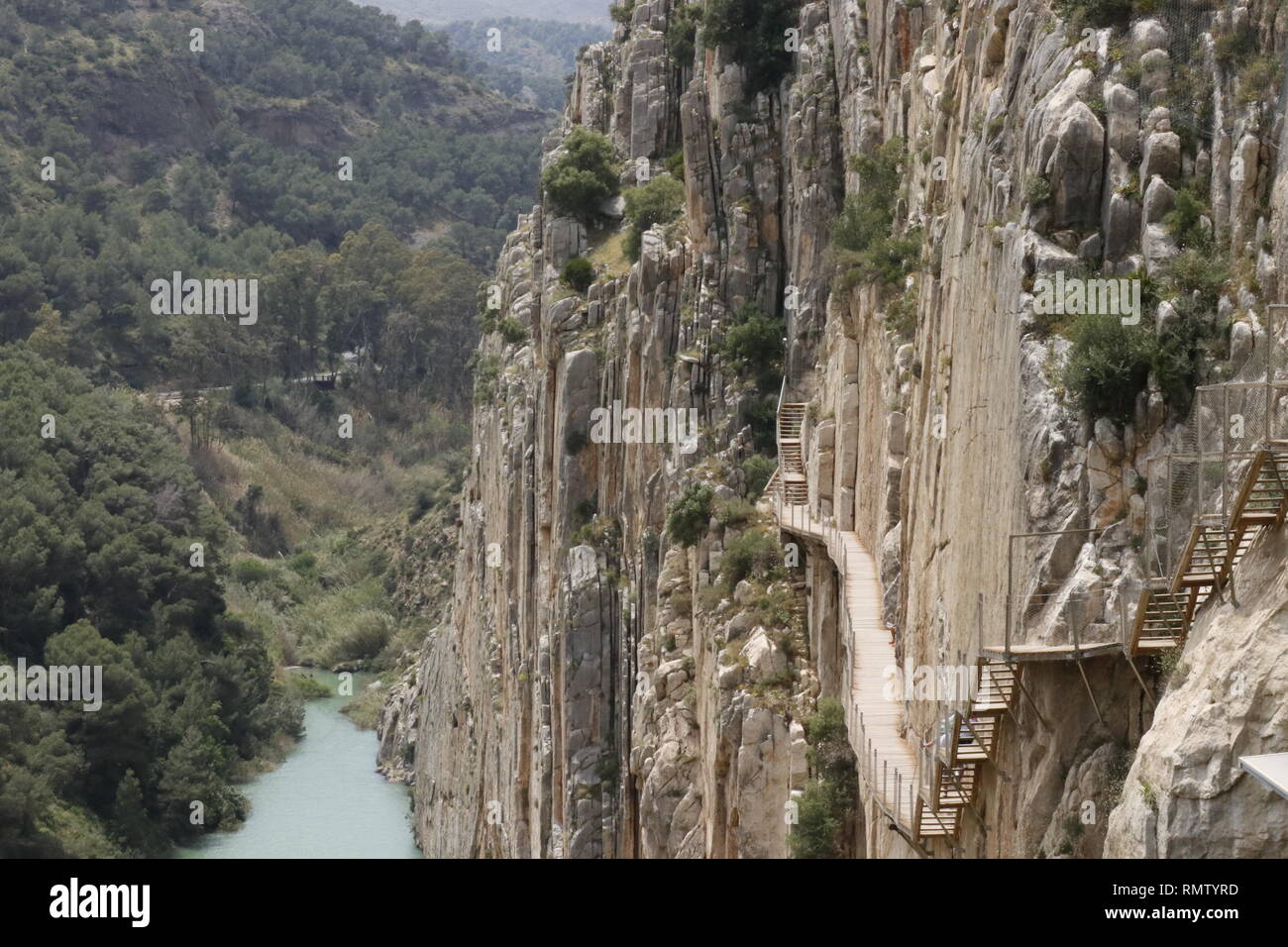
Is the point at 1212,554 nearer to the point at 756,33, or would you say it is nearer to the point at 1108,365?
the point at 1108,365

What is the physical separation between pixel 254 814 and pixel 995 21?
60.2 m

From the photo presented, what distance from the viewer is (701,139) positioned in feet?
149

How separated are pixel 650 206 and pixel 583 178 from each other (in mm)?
6059

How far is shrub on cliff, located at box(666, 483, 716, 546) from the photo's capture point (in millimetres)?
38625

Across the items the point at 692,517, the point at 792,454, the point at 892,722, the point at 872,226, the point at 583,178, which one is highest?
the point at 583,178

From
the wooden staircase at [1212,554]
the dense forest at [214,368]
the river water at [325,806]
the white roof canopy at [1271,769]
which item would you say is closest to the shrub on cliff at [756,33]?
the wooden staircase at [1212,554]

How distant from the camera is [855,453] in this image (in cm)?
3303

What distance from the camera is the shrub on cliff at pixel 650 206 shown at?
50219 mm

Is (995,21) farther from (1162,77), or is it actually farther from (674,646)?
(674,646)

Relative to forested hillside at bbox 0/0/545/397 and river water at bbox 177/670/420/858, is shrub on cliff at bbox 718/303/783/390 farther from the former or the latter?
forested hillside at bbox 0/0/545/397

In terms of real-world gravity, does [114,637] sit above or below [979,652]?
below

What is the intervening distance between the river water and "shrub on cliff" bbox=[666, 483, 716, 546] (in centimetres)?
3435

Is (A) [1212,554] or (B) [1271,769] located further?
(A) [1212,554]

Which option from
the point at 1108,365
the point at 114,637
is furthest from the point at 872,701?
the point at 114,637
